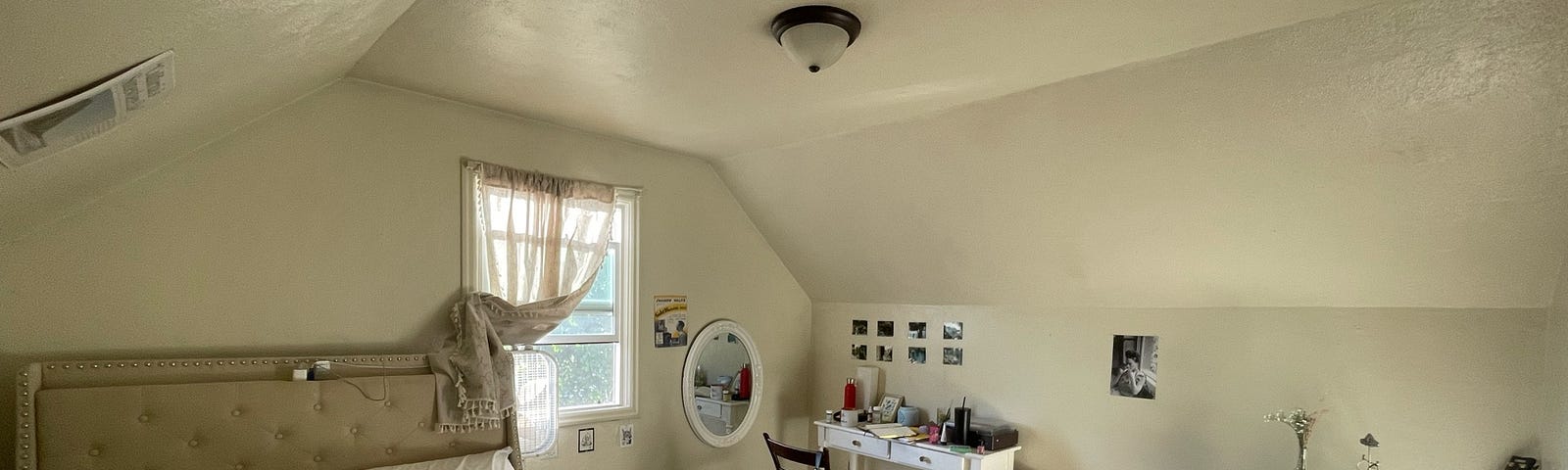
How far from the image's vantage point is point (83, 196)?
245 cm

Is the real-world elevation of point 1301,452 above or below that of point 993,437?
above

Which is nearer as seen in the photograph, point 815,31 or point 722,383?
point 815,31

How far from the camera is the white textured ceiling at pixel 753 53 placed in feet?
7.01

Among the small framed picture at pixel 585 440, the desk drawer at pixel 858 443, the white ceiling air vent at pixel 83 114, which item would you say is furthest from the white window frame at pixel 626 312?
the white ceiling air vent at pixel 83 114

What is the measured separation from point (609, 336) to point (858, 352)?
Result: 1.64 meters

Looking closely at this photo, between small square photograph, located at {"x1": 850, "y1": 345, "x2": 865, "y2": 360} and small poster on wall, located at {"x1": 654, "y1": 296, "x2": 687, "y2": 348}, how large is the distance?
45.2 inches

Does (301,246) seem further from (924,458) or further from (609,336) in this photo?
(924,458)

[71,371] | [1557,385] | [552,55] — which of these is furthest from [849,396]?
[71,371]

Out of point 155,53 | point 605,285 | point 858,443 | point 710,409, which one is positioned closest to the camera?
point 155,53

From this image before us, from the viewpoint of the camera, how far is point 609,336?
3.97 meters

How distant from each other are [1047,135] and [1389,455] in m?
1.81

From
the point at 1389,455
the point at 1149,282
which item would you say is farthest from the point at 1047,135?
the point at 1389,455

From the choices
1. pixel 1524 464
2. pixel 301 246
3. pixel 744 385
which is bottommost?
pixel 744 385

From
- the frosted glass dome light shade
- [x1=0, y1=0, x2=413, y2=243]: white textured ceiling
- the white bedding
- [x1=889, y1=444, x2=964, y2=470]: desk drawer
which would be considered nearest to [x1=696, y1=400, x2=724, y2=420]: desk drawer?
[x1=889, y1=444, x2=964, y2=470]: desk drawer
